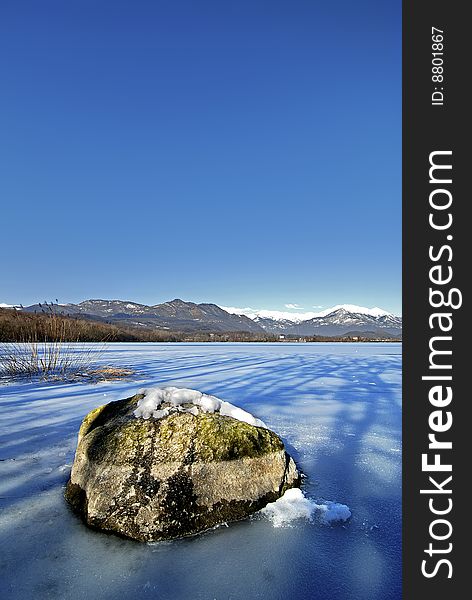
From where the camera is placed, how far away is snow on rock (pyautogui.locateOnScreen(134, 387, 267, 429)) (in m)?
2.71

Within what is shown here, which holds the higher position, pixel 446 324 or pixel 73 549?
pixel 446 324

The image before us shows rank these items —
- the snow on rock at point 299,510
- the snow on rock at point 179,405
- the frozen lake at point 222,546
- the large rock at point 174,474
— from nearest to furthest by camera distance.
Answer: the frozen lake at point 222,546 < the large rock at point 174,474 < the snow on rock at point 299,510 < the snow on rock at point 179,405

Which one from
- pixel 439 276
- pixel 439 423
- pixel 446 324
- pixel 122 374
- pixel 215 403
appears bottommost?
pixel 122 374

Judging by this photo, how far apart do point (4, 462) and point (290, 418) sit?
3.42 m

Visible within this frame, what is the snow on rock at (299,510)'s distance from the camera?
228 cm

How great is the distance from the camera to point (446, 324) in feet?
3.97

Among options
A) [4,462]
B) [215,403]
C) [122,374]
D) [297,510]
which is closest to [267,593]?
[297,510]

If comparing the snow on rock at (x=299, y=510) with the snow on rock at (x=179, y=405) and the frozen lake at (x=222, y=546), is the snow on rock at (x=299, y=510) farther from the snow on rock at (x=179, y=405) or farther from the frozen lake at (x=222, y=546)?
the snow on rock at (x=179, y=405)

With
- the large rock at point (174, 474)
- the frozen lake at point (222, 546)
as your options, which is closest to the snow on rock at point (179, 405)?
the large rock at point (174, 474)

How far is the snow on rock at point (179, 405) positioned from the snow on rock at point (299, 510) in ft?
1.88

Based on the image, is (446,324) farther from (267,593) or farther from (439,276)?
(267,593)

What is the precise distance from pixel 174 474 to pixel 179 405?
60cm

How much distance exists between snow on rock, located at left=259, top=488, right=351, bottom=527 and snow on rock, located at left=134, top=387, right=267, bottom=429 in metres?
0.57

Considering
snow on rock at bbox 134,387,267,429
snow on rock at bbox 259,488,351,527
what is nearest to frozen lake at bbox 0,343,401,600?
snow on rock at bbox 259,488,351,527
